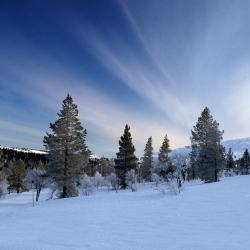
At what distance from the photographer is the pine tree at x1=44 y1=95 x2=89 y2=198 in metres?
31.5

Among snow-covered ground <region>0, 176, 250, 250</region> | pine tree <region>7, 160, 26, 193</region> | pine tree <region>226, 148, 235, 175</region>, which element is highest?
pine tree <region>226, 148, 235, 175</region>

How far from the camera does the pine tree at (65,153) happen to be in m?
31.5

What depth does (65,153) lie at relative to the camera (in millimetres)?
31766

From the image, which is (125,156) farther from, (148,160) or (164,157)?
(148,160)

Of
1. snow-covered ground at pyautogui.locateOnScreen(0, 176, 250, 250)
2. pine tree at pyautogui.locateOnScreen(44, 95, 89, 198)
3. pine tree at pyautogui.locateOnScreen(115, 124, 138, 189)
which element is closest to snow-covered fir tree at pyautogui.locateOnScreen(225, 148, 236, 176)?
pine tree at pyautogui.locateOnScreen(115, 124, 138, 189)

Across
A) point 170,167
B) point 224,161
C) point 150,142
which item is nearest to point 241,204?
point 224,161

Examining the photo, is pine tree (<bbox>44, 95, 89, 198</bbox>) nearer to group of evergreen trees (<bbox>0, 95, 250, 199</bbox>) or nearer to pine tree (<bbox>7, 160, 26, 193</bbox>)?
group of evergreen trees (<bbox>0, 95, 250, 199</bbox>)

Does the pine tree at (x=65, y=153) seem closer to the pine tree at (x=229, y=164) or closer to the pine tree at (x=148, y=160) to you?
the pine tree at (x=148, y=160)

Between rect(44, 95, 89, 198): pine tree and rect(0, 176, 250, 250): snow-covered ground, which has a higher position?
rect(44, 95, 89, 198): pine tree

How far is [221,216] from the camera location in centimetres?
1265

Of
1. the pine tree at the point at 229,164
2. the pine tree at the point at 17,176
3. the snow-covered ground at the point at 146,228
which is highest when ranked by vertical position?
the pine tree at the point at 229,164

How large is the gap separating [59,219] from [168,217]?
525 centimetres

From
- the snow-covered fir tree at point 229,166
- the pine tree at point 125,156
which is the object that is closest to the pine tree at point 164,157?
the pine tree at point 125,156

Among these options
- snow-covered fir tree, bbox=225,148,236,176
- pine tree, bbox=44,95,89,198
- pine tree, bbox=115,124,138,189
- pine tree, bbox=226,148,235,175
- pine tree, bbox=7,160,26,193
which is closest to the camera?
pine tree, bbox=44,95,89,198
